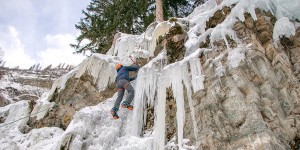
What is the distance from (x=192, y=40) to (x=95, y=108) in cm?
312

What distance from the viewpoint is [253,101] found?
4430 mm

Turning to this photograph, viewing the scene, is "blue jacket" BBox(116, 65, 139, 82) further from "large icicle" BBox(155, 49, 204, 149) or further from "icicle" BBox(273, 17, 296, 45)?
"icicle" BBox(273, 17, 296, 45)

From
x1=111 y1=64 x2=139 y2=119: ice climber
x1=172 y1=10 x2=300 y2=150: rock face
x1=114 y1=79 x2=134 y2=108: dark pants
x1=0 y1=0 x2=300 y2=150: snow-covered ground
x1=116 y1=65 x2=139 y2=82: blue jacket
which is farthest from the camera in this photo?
x1=116 y1=65 x2=139 y2=82: blue jacket

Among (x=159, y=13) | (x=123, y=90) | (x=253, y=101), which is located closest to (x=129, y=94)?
(x=123, y=90)

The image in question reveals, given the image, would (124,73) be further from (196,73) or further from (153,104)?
(196,73)

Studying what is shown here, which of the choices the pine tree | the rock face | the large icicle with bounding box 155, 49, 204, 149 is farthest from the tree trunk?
the rock face

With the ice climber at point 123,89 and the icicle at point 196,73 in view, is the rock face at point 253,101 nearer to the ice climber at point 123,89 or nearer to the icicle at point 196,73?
the icicle at point 196,73

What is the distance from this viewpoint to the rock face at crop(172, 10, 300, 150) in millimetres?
4086

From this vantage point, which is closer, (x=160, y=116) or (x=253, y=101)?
(x=253, y=101)

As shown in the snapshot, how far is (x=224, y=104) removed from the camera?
4.70m

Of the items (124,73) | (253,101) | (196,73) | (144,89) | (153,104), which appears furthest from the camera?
(124,73)

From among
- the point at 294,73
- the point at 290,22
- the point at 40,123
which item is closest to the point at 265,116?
the point at 294,73

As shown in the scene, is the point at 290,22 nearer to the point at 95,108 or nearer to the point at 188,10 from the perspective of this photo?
the point at 95,108

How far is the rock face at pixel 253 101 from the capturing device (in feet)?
13.4
